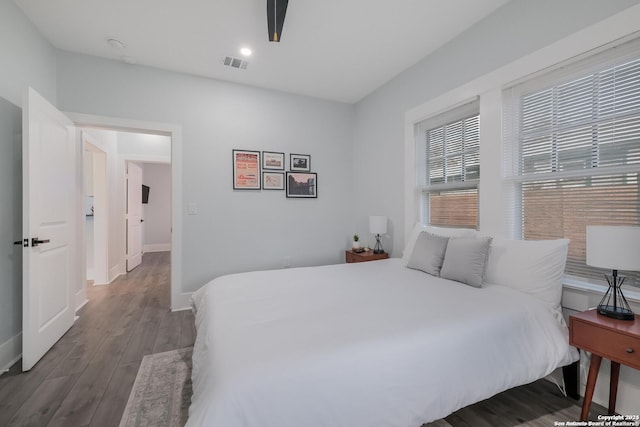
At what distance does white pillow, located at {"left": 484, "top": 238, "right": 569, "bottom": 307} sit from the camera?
1.77 meters

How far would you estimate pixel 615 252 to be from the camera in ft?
4.61

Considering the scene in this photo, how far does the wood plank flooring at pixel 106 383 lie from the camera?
5.19 ft

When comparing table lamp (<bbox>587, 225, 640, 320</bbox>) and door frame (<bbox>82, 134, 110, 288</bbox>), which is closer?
table lamp (<bbox>587, 225, 640, 320</bbox>)

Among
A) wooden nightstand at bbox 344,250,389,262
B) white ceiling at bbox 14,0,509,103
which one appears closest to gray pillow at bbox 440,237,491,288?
wooden nightstand at bbox 344,250,389,262

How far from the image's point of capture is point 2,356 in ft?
6.65

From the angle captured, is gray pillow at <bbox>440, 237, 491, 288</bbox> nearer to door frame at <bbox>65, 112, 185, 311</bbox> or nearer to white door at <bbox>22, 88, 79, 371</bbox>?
door frame at <bbox>65, 112, 185, 311</bbox>

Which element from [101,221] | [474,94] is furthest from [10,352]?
[474,94]

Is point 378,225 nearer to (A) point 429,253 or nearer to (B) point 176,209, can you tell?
(A) point 429,253

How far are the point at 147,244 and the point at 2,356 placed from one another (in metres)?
6.36

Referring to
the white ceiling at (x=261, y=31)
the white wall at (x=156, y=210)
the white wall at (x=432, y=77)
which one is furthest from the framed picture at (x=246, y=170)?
the white wall at (x=156, y=210)

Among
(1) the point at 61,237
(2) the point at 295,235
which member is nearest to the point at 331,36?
(2) the point at 295,235

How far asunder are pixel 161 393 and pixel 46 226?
5.73 ft

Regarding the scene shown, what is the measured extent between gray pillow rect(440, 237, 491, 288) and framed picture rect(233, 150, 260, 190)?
252 centimetres

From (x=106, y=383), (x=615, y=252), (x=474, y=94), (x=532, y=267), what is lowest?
(x=106, y=383)
